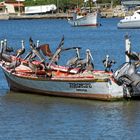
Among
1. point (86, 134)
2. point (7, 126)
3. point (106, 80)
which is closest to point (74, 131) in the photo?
point (86, 134)

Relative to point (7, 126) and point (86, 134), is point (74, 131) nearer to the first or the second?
point (86, 134)

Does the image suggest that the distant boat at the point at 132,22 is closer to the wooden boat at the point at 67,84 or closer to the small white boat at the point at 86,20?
the small white boat at the point at 86,20

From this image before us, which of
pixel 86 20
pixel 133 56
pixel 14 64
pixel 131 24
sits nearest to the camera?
pixel 133 56

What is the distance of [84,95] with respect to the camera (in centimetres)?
3703

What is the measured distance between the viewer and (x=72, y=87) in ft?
122

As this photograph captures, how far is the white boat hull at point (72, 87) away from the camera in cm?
3572

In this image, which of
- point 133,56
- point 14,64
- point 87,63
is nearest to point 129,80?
point 133,56

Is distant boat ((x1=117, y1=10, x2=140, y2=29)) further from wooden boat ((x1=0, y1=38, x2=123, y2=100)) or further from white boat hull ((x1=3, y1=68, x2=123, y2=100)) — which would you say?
white boat hull ((x1=3, y1=68, x2=123, y2=100))

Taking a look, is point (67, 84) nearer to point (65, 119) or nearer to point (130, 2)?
point (65, 119)

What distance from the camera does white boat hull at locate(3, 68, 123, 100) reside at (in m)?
35.7

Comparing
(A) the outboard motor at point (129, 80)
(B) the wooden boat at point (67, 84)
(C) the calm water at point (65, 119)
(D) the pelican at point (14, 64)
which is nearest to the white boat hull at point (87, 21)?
(D) the pelican at point (14, 64)

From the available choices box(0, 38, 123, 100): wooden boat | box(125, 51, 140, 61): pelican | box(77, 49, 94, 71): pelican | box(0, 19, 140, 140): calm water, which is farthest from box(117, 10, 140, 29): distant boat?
box(125, 51, 140, 61): pelican

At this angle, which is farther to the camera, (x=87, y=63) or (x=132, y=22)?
(x=132, y=22)

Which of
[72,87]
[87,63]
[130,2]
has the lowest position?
[130,2]
